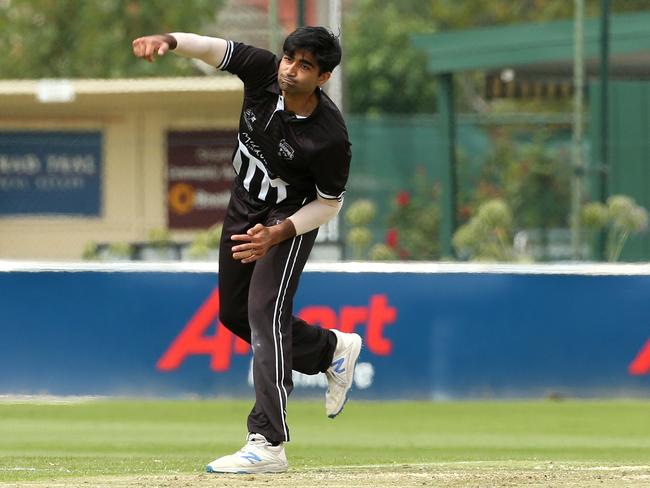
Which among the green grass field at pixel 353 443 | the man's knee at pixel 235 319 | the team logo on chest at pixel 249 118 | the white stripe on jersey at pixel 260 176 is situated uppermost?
the team logo on chest at pixel 249 118

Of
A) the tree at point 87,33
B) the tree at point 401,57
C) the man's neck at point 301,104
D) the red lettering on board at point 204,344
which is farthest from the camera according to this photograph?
the tree at point 401,57

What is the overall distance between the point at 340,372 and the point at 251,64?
5.56ft

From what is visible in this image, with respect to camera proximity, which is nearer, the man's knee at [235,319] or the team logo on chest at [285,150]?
the team logo on chest at [285,150]

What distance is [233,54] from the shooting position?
24.0ft

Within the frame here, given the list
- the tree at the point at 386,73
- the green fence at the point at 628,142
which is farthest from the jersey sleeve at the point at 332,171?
the tree at the point at 386,73

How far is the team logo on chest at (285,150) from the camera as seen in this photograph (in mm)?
7242

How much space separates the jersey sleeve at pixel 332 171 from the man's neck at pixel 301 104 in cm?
20

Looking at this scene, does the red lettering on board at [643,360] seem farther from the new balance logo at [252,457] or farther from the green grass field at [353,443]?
the new balance logo at [252,457]

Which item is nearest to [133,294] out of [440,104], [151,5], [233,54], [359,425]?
[359,425]

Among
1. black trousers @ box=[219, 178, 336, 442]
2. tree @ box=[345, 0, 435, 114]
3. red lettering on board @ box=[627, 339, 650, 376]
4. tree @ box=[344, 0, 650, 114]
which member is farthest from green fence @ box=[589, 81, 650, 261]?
tree @ box=[345, 0, 435, 114]

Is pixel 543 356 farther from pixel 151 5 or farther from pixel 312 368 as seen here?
pixel 151 5

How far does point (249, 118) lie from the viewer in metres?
7.34

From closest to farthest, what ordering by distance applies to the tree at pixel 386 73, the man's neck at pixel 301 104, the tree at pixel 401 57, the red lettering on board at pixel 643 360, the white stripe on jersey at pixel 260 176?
the man's neck at pixel 301 104 → the white stripe on jersey at pixel 260 176 → the red lettering on board at pixel 643 360 → the tree at pixel 401 57 → the tree at pixel 386 73

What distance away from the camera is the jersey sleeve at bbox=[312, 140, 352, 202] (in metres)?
7.26
